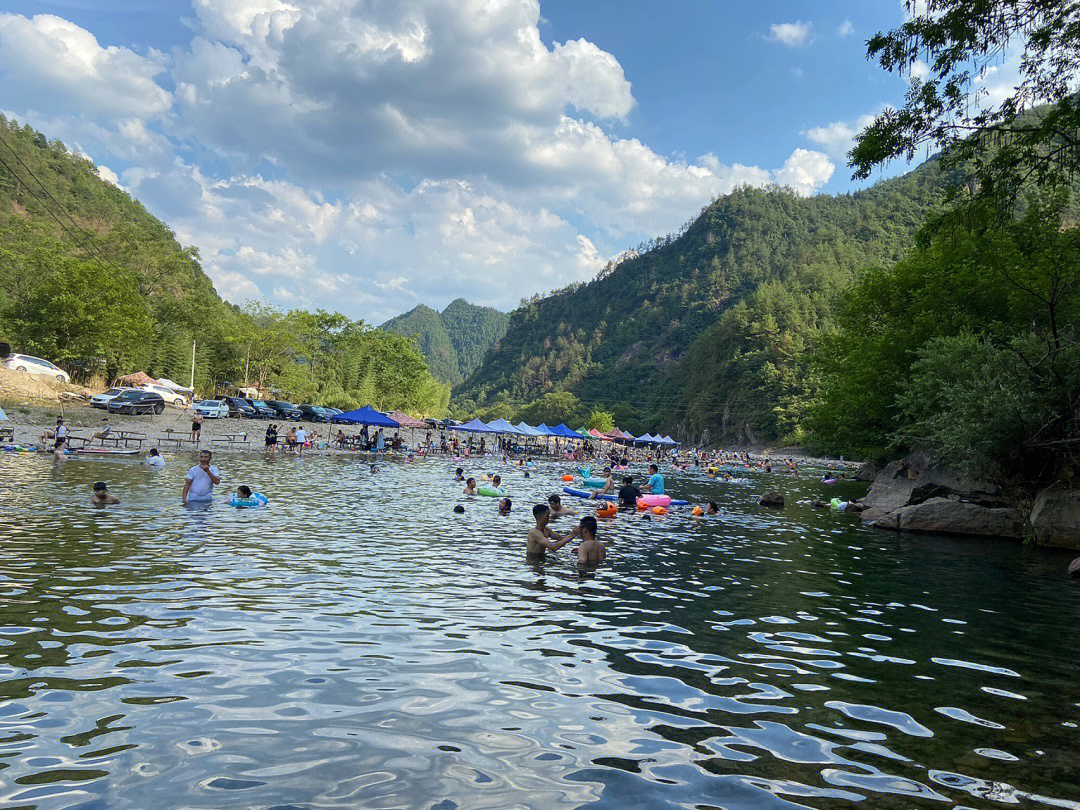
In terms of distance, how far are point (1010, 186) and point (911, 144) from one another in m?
2.24

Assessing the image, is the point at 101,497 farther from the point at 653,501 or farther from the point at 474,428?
the point at 474,428

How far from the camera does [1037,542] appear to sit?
1966 centimetres

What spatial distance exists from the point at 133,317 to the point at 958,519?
221ft

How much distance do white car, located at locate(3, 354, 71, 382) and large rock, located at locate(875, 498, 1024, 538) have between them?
5670 centimetres

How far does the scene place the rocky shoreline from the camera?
19.1 metres

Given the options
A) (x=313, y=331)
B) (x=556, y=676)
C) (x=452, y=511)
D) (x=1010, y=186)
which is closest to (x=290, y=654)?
(x=556, y=676)

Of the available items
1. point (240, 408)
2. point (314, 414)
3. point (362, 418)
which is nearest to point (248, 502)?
point (362, 418)

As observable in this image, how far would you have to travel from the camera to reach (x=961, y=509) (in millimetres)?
22172

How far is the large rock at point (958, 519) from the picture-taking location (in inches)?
845

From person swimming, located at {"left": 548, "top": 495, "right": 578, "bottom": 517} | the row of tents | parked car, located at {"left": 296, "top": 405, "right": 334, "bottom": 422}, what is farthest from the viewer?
parked car, located at {"left": 296, "top": 405, "right": 334, "bottom": 422}

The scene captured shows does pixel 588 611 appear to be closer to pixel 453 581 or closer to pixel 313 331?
pixel 453 581

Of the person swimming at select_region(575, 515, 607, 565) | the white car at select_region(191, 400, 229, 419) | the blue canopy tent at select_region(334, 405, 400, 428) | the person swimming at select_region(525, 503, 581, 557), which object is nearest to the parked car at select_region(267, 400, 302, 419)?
the white car at select_region(191, 400, 229, 419)

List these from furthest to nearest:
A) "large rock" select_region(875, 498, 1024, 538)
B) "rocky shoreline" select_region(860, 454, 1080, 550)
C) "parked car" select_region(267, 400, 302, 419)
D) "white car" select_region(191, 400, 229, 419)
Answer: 1. "parked car" select_region(267, 400, 302, 419)
2. "white car" select_region(191, 400, 229, 419)
3. "large rock" select_region(875, 498, 1024, 538)
4. "rocky shoreline" select_region(860, 454, 1080, 550)

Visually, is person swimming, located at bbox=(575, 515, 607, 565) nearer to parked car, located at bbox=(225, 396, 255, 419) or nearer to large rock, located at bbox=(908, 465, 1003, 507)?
large rock, located at bbox=(908, 465, 1003, 507)
